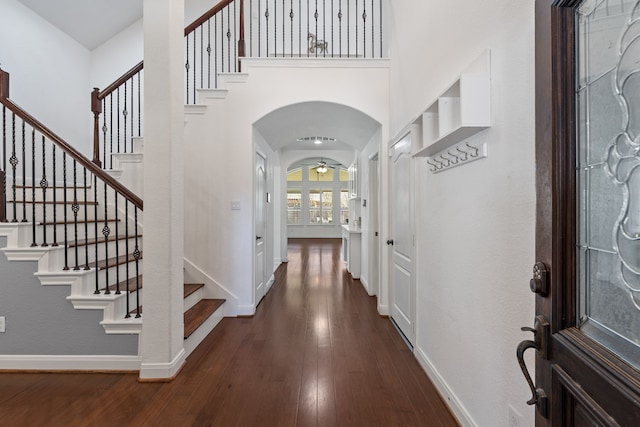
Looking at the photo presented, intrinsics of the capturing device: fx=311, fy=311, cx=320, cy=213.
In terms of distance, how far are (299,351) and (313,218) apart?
35.1ft

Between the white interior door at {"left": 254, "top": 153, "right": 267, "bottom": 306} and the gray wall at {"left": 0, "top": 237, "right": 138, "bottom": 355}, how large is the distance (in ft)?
5.85

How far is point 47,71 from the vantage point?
166 inches


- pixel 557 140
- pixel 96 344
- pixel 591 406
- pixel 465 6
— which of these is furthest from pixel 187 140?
pixel 591 406

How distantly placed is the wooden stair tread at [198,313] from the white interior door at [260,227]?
2.04 feet

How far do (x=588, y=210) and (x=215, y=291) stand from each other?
3693mm

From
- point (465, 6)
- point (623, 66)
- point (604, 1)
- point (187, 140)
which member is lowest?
point (623, 66)

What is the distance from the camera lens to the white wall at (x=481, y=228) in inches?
52.8

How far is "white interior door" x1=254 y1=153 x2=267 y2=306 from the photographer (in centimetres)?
416

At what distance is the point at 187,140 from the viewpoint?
3719 mm

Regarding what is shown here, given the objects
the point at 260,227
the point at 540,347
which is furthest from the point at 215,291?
the point at 540,347

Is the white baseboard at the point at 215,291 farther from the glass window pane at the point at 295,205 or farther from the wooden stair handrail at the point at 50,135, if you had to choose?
the glass window pane at the point at 295,205

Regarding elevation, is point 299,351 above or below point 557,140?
below

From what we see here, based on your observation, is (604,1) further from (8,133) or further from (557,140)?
(8,133)

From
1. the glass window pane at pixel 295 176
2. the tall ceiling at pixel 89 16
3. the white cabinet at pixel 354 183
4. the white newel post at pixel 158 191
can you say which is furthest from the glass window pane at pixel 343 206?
the white newel post at pixel 158 191
